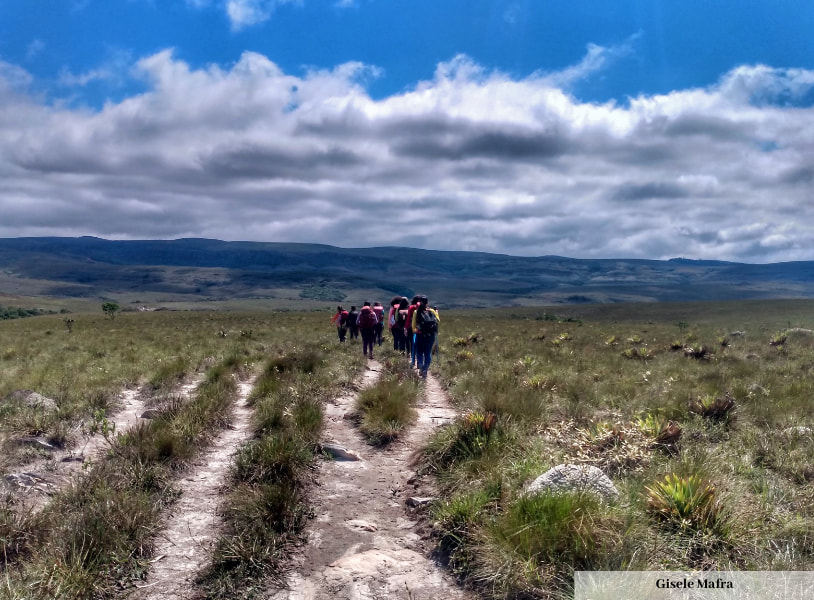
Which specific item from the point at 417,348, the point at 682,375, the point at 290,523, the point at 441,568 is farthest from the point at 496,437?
the point at 682,375

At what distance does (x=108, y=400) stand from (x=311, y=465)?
5.95 m

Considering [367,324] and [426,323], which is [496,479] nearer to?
[426,323]

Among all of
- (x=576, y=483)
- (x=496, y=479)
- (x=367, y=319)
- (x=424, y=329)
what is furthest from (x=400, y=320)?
(x=576, y=483)

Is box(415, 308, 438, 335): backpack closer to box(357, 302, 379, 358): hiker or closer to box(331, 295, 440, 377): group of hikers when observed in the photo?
box(331, 295, 440, 377): group of hikers

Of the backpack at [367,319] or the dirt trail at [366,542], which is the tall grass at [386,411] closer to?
the dirt trail at [366,542]

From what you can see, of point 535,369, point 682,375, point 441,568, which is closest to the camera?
point 441,568

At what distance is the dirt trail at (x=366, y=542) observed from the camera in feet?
14.5

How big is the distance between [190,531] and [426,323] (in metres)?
9.08

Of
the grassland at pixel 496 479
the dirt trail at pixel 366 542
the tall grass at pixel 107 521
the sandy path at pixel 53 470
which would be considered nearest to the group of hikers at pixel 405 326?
the grassland at pixel 496 479

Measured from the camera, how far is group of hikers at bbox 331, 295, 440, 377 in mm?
14094

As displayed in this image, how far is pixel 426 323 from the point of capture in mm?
13922

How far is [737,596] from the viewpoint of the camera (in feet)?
11.8

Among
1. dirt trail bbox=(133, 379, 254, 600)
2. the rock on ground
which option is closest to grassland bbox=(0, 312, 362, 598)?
dirt trail bbox=(133, 379, 254, 600)

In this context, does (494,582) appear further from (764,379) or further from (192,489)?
(764,379)
